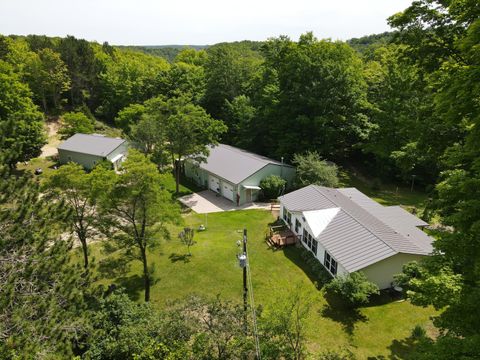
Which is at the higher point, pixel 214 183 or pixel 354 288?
pixel 354 288

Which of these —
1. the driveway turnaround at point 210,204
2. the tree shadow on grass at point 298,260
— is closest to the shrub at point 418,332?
the tree shadow on grass at point 298,260

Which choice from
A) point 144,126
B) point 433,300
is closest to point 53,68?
point 144,126

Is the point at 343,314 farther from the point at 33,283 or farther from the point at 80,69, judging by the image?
the point at 80,69

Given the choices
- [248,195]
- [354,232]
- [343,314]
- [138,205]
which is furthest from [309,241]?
[138,205]

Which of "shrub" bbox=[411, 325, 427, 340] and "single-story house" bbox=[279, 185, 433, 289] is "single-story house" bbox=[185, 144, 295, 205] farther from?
"shrub" bbox=[411, 325, 427, 340]

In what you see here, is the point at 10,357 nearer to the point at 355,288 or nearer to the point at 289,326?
the point at 289,326
